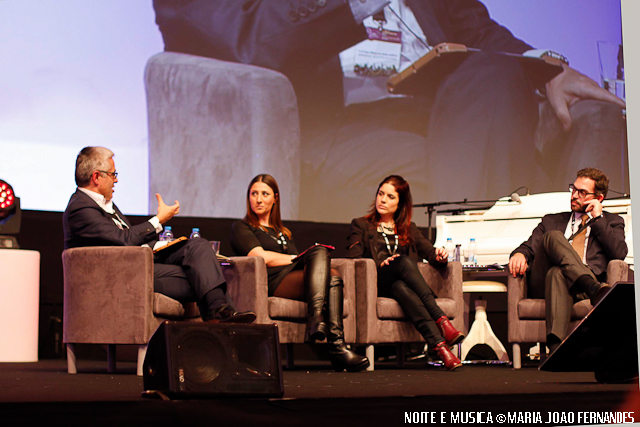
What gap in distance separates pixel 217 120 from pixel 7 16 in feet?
4.80

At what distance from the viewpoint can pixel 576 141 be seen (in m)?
6.48

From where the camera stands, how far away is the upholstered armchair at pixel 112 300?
3.40 meters

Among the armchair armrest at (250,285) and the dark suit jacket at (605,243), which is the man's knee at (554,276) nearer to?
the dark suit jacket at (605,243)

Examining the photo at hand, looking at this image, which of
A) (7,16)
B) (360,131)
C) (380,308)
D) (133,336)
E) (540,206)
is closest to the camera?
(133,336)

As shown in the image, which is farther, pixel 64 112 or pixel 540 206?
pixel 540 206

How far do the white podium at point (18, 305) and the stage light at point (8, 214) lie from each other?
0.09 meters

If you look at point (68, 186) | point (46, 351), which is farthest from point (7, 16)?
point (46, 351)

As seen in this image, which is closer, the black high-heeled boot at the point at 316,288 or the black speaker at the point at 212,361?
the black speaker at the point at 212,361

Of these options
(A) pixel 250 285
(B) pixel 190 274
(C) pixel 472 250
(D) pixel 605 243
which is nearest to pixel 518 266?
(D) pixel 605 243

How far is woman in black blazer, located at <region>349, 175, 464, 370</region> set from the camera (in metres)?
4.06

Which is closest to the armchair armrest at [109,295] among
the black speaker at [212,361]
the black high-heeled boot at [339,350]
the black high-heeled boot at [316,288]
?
the black high-heeled boot at [316,288]

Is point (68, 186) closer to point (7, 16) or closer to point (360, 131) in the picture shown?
point (7, 16)

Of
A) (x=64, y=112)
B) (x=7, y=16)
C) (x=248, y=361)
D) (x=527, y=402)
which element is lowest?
(x=527, y=402)

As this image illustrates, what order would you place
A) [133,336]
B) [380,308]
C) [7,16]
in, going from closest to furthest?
[133,336], [380,308], [7,16]
